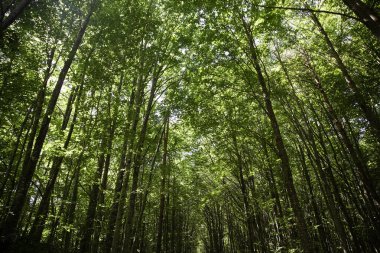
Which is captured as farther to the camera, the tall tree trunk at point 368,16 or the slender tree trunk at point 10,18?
the slender tree trunk at point 10,18

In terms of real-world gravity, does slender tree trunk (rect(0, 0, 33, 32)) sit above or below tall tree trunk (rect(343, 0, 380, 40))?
above

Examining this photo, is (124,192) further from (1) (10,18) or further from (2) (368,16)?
(2) (368,16)

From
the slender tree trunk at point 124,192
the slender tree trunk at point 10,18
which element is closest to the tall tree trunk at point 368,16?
the slender tree trunk at point 10,18

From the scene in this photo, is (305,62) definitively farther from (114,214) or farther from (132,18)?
(114,214)

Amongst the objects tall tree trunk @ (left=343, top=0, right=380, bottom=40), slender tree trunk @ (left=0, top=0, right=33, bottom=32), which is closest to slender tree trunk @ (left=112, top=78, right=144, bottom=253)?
slender tree trunk @ (left=0, top=0, right=33, bottom=32)

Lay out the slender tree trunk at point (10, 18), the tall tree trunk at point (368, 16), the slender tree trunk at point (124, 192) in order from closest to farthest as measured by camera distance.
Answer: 1. the tall tree trunk at point (368, 16)
2. the slender tree trunk at point (10, 18)
3. the slender tree trunk at point (124, 192)

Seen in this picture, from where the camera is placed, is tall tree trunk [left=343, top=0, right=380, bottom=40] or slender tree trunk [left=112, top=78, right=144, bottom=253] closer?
tall tree trunk [left=343, top=0, right=380, bottom=40]

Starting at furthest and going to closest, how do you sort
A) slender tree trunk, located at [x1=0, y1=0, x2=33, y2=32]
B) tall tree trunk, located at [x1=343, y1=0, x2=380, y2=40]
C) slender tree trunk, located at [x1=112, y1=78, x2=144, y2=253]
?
slender tree trunk, located at [x1=112, y1=78, x2=144, y2=253]
slender tree trunk, located at [x1=0, y1=0, x2=33, y2=32]
tall tree trunk, located at [x1=343, y1=0, x2=380, y2=40]

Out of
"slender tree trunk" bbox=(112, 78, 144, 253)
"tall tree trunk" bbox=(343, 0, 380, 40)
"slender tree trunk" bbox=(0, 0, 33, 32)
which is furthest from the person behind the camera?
"slender tree trunk" bbox=(112, 78, 144, 253)

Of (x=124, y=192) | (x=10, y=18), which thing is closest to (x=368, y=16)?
(x=10, y=18)

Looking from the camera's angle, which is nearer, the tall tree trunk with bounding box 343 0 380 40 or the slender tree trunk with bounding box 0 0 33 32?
the tall tree trunk with bounding box 343 0 380 40

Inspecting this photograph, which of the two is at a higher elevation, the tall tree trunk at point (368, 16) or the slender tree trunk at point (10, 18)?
the slender tree trunk at point (10, 18)

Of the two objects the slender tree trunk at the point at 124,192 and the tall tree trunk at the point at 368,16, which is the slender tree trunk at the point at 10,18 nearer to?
the slender tree trunk at the point at 124,192

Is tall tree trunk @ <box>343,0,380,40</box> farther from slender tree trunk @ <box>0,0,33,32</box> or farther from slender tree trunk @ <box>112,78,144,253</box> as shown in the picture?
slender tree trunk @ <box>112,78,144,253</box>
